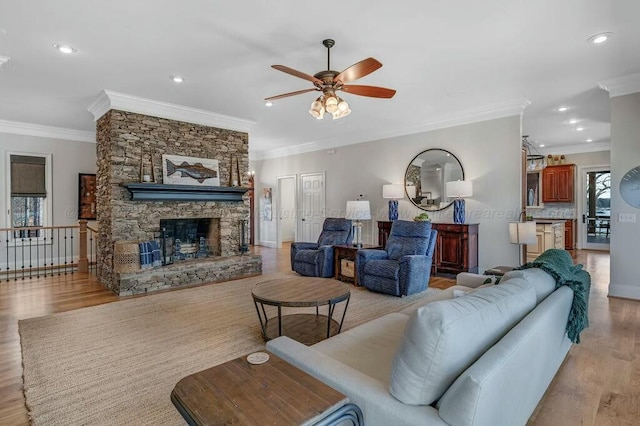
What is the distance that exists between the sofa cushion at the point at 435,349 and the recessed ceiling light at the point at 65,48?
408 cm

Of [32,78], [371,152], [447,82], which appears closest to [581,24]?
[447,82]

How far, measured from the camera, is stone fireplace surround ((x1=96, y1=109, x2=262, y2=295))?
16.0 feet

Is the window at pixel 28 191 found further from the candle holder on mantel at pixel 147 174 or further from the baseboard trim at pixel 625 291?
the baseboard trim at pixel 625 291

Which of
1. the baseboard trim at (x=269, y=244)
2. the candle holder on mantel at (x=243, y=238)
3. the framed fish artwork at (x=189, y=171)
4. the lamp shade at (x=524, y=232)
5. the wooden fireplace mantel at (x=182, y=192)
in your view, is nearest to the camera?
the lamp shade at (x=524, y=232)

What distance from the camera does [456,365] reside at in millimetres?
1233

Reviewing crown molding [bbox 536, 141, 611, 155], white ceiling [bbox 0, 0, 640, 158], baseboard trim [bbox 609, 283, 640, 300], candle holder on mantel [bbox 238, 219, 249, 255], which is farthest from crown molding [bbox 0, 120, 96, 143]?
crown molding [bbox 536, 141, 611, 155]

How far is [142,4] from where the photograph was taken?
2652mm

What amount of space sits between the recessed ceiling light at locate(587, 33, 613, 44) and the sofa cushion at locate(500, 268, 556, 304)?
2.49 metres

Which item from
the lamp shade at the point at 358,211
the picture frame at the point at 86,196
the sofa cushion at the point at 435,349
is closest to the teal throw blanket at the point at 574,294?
the sofa cushion at the point at 435,349

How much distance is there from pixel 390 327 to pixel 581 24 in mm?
3105

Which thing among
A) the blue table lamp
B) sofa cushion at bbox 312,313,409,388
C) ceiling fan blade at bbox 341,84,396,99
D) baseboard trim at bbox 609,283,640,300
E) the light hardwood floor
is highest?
ceiling fan blade at bbox 341,84,396,99

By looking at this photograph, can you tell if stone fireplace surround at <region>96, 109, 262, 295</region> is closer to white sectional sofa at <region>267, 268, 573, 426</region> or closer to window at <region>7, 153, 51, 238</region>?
window at <region>7, 153, 51, 238</region>

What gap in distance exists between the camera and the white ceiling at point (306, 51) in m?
2.75

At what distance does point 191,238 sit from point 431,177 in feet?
14.9
